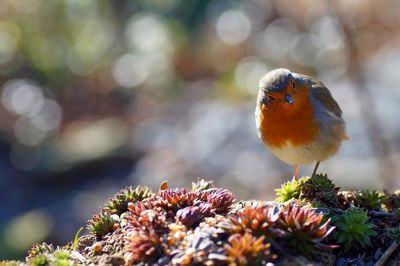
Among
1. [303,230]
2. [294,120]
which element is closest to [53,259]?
[303,230]

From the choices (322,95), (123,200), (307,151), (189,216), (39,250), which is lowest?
(189,216)

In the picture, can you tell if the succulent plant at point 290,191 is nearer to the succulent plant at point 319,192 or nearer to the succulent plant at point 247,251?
the succulent plant at point 319,192

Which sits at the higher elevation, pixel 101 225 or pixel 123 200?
pixel 123 200

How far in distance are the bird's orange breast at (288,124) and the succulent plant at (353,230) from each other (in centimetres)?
158

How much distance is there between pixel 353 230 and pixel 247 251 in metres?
0.77

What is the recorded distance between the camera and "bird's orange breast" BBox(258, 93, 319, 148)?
196 inches

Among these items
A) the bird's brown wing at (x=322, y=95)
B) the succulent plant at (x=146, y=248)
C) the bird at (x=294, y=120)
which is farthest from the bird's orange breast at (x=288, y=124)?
the succulent plant at (x=146, y=248)

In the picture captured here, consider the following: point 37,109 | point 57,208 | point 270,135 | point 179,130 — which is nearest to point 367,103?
point 270,135

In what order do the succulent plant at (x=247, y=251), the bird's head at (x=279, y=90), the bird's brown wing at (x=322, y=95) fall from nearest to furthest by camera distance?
1. the succulent plant at (x=247, y=251)
2. the bird's head at (x=279, y=90)
3. the bird's brown wing at (x=322, y=95)

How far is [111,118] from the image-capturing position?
36.4 ft

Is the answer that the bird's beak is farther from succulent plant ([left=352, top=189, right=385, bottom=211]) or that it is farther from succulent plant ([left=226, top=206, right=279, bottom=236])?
succulent plant ([left=226, top=206, right=279, bottom=236])

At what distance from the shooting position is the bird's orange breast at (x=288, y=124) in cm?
498

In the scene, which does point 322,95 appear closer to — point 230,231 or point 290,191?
point 290,191

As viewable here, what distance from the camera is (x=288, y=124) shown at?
4996 mm
